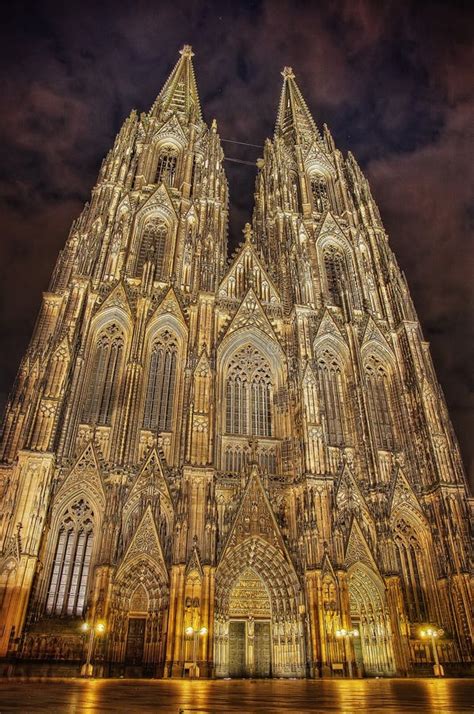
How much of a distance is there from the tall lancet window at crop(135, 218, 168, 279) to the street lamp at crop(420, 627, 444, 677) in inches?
1029

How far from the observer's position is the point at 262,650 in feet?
74.3

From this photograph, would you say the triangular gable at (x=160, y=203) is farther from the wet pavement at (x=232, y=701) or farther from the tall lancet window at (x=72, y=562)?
the wet pavement at (x=232, y=701)

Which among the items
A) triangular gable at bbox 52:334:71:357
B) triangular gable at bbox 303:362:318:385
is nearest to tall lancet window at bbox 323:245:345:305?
triangular gable at bbox 303:362:318:385

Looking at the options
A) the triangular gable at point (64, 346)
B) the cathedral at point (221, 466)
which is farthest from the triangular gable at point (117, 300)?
the triangular gable at point (64, 346)

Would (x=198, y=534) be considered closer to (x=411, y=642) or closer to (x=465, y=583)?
(x=411, y=642)

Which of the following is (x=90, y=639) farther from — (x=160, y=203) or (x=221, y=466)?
(x=160, y=203)

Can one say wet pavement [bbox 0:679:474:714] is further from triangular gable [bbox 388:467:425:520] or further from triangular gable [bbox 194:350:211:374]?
triangular gable [bbox 194:350:211:374]

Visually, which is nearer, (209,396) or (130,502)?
(130,502)

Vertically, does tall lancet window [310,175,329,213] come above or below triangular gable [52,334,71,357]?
above

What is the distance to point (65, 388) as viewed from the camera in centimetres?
2508

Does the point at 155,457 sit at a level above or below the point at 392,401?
below

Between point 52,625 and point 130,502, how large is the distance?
5.97 m

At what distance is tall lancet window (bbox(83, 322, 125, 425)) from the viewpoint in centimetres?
2655

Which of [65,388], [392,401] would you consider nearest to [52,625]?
[65,388]
